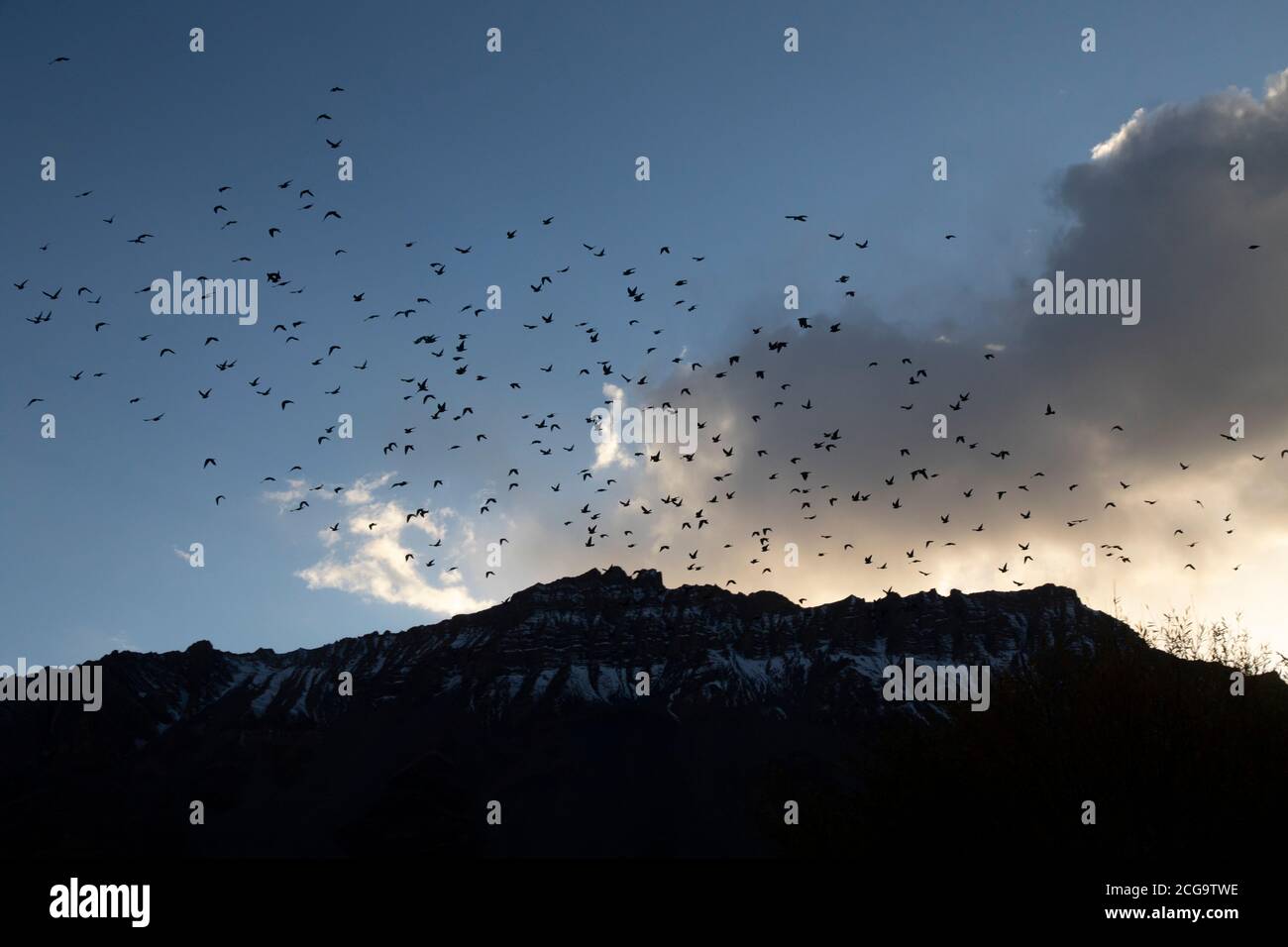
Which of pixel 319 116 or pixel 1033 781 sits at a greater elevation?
pixel 319 116

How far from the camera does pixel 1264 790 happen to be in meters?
35.6
